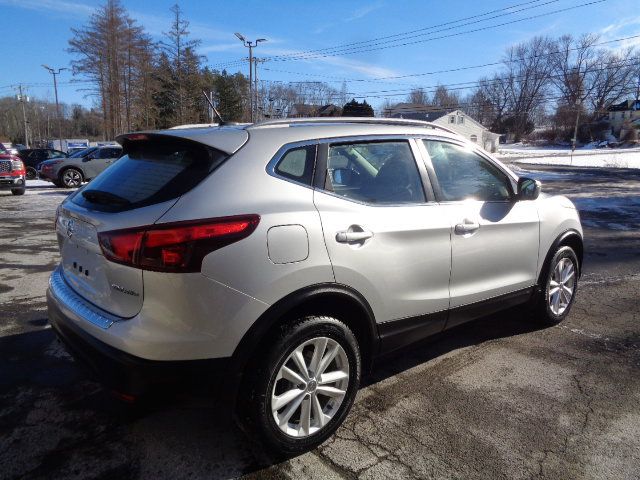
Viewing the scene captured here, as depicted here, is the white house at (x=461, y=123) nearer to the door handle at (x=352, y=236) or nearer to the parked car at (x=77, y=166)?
the parked car at (x=77, y=166)

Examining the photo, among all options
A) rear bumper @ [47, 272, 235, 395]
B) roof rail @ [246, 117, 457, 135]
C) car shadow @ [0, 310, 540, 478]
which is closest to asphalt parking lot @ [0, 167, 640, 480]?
car shadow @ [0, 310, 540, 478]

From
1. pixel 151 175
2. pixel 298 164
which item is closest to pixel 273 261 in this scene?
pixel 298 164

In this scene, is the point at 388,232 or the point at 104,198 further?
the point at 388,232

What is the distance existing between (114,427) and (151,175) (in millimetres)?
1503

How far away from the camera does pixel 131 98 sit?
135ft

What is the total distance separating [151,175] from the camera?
2.57 metres

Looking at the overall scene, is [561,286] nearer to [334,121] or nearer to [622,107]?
[334,121]

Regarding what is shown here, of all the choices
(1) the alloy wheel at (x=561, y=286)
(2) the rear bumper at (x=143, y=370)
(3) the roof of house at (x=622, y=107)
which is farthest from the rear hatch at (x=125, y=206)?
(3) the roof of house at (x=622, y=107)

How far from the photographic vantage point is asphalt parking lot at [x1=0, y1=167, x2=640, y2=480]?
2.50m

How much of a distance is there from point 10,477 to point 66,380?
3.42 feet

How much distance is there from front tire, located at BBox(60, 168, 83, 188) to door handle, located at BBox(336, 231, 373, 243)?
63.5ft

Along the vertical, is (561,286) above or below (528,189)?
below

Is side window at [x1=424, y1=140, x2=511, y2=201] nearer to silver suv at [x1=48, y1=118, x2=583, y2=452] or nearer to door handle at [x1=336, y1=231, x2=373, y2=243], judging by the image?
silver suv at [x1=48, y1=118, x2=583, y2=452]

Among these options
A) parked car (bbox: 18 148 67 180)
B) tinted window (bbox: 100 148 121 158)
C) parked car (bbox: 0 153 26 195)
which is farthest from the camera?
parked car (bbox: 18 148 67 180)
